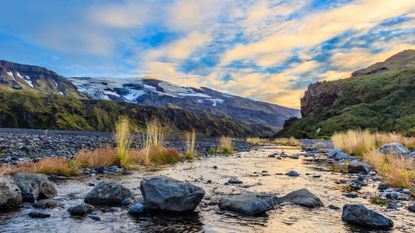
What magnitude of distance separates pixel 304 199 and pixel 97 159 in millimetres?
10722

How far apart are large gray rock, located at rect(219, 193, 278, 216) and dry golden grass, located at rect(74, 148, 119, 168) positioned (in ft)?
30.9

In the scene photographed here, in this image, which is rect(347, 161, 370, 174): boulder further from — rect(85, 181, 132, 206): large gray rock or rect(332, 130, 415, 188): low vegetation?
rect(85, 181, 132, 206): large gray rock

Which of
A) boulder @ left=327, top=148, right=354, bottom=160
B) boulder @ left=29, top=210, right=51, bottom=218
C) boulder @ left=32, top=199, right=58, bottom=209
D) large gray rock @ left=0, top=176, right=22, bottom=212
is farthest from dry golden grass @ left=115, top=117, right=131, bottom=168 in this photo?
boulder @ left=327, top=148, right=354, bottom=160


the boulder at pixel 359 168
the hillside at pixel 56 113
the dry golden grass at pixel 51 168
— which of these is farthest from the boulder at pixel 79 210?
the hillside at pixel 56 113

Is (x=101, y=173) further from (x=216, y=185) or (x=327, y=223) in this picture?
(x=327, y=223)

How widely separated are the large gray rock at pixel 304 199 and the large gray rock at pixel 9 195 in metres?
7.12

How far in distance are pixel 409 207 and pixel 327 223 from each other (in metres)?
2.95

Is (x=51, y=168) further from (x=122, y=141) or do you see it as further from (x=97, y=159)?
(x=122, y=141)

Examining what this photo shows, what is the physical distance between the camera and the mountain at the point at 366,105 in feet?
225

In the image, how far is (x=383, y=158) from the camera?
63.3 feet

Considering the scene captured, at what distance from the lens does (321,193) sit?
11.8m

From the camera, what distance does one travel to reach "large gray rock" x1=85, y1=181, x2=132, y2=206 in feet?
30.7

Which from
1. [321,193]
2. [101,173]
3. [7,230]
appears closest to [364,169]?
[321,193]

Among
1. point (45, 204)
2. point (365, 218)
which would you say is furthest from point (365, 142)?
point (45, 204)
